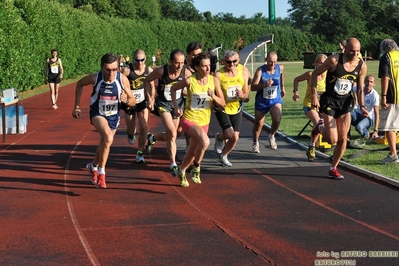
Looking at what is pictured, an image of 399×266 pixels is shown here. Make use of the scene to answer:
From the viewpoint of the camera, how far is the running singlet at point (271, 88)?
1214 cm

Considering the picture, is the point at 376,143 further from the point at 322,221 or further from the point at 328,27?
the point at 328,27

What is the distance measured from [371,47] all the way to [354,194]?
75.1 metres

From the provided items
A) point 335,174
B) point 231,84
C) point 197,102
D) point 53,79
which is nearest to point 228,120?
point 231,84

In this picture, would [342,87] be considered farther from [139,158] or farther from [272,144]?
[139,158]

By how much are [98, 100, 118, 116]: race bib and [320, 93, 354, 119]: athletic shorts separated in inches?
124

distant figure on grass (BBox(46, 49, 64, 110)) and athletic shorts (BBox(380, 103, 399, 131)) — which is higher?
distant figure on grass (BBox(46, 49, 64, 110))

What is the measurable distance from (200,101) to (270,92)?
10.7ft

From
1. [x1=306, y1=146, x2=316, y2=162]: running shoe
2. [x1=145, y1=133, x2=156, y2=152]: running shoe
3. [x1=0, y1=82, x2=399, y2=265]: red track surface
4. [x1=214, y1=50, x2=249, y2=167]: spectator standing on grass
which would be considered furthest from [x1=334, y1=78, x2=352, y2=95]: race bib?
[x1=145, y1=133, x2=156, y2=152]: running shoe

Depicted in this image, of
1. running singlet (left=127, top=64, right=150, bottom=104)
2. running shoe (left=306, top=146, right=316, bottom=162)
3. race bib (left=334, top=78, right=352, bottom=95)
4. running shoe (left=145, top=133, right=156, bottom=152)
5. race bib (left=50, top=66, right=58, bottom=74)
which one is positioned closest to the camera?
race bib (left=334, top=78, right=352, bottom=95)

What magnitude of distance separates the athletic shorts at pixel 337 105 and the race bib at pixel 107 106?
124 inches

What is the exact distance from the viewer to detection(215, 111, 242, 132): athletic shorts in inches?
421

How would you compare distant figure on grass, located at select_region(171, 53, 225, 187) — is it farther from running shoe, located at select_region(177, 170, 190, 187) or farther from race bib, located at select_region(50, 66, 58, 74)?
race bib, located at select_region(50, 66, 58, 74)

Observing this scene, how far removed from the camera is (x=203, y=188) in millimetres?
A: 9328

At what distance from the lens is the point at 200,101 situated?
30.2ft
